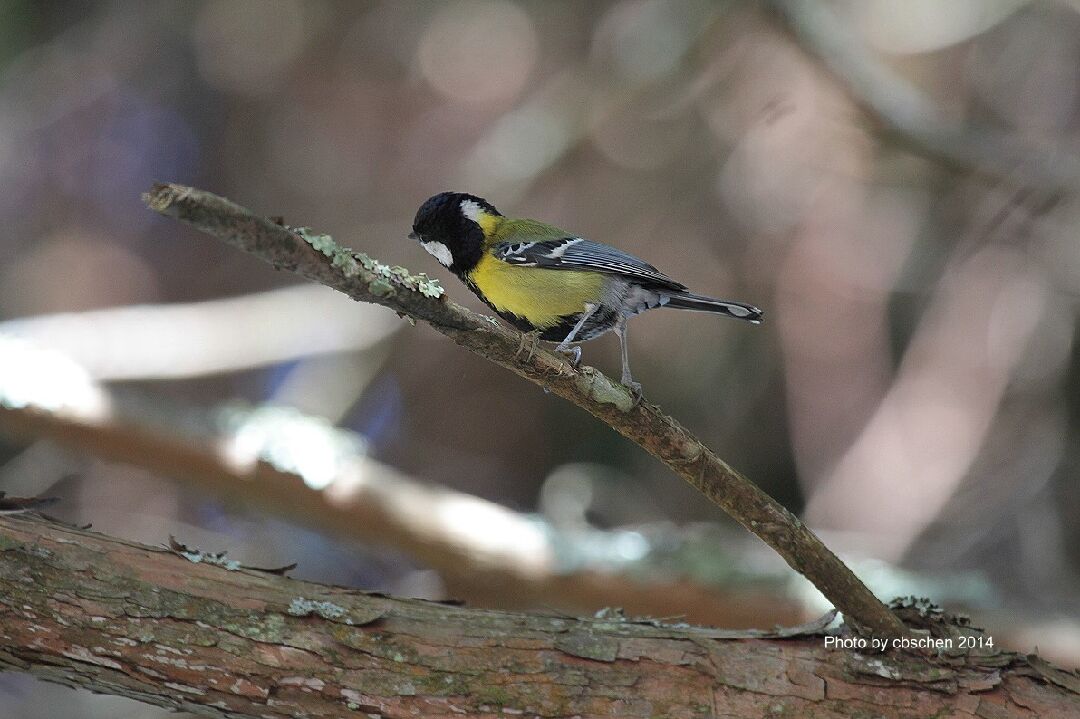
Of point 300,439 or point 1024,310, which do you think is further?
point 1024,310

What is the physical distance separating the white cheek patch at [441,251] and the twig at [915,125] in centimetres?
273

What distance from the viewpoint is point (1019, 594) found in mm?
4910

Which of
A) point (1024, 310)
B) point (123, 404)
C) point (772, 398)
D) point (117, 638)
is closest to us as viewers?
point (117, 638)

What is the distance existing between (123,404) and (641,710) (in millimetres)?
3295

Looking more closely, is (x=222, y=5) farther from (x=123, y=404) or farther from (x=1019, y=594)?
(x=1019, y=594)

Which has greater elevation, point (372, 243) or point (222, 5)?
point (222, 5)

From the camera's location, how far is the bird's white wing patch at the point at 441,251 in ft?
13.2

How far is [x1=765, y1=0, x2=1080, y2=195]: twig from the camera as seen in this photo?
5223 millimetres

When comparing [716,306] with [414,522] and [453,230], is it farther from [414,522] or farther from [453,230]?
[414,522]

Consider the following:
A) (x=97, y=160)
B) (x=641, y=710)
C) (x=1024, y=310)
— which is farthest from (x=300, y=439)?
(x=1024, y=310)

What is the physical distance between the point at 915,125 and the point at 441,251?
9.77 feet

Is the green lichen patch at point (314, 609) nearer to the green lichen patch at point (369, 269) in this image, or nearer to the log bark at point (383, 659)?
the log bark at point (383, 659)

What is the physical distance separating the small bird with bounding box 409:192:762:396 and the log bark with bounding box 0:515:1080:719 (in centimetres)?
131

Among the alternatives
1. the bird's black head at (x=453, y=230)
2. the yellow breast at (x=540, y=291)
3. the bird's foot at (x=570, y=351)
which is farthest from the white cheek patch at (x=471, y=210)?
the bird's foot at (x=570, y=351)
